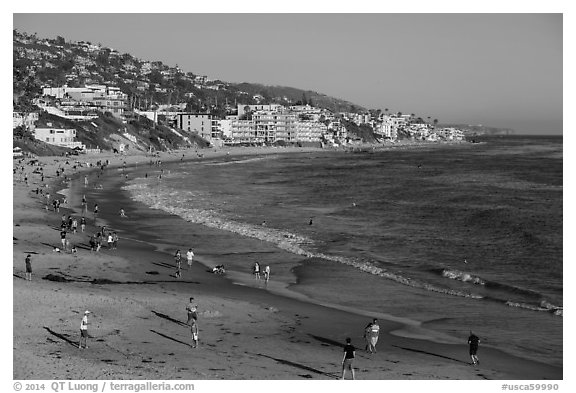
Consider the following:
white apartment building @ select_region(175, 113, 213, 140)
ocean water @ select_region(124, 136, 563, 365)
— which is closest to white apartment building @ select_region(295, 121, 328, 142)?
white apartment building @ select_region(175, 113, 213, 140)

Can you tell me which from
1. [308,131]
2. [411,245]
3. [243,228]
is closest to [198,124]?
[308,131]

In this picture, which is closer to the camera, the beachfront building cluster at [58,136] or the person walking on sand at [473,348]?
the person walking on sand at [473,348]

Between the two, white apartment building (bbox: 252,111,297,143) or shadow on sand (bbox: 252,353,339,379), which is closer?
shadow on sand (bbox: 252,353,339,379)

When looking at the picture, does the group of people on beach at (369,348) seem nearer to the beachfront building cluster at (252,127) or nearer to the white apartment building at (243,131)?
the beachfront building cluster at (252,127)

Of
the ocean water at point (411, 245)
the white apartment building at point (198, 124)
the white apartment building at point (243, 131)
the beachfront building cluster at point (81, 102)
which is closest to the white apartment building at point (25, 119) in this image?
the beachfront building cluster at point (81, 102)

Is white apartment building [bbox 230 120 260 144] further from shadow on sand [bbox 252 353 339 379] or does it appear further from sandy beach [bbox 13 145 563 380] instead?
shadow on sand [bbox 252 353 339 379]

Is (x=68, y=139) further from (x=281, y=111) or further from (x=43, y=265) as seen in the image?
(x=281, y=111)

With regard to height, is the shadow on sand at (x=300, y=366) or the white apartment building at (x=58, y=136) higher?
the white apartment building at (x=58, y=136)
